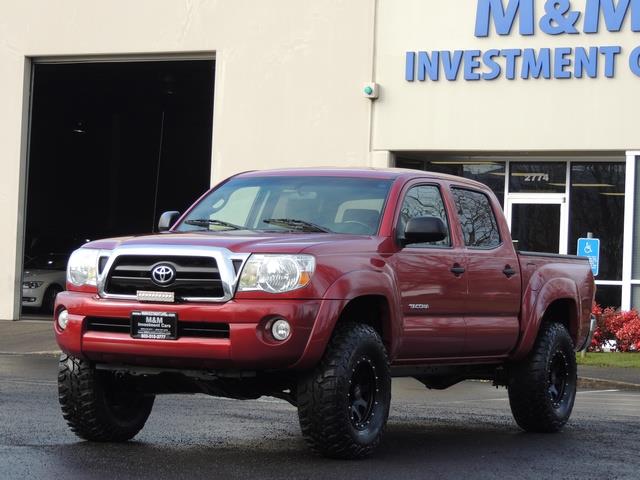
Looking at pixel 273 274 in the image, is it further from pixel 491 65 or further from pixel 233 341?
pixel 491 65

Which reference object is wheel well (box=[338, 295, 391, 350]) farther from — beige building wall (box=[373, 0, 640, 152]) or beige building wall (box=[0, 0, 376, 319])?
beige building wall (box=[0, 0, 376, 319])

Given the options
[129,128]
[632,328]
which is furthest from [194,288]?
[129,128]

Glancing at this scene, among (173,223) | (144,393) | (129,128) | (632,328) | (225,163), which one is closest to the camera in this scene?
(144,393)

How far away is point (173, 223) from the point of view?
9.93m

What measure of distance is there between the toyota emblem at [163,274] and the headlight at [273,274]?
17.9 inches

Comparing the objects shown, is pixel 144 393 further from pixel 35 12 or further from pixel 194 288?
pixel 35 12

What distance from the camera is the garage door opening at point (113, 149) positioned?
102 ft

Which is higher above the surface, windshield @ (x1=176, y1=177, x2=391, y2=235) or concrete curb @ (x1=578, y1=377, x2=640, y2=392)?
windshield @ (x1=176, y1=177, x2=391, y2=235)

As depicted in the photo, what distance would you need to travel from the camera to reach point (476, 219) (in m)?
10.5

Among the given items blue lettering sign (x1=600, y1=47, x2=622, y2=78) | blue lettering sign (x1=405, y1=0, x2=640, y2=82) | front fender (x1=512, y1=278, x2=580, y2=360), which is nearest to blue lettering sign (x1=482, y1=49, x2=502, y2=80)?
blue lettering sign (x1=405, y1=0, x2=640, y2=82)

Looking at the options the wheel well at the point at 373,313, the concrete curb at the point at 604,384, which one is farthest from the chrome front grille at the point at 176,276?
the concrete curb at the point at 604,384

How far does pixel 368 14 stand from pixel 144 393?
15.5m

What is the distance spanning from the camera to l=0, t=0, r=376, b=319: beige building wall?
23641mm

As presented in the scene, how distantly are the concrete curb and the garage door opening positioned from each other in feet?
48.2
